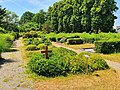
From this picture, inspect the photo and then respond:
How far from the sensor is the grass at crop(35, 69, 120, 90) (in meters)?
10.0

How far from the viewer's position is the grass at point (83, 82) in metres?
10.0

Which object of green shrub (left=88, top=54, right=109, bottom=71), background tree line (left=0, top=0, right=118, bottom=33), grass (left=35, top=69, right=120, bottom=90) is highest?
background tree line (left=0, top=0, right=118, bottom=33)

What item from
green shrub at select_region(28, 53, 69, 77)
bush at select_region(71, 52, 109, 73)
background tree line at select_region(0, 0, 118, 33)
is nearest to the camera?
green shrub at select_region(28, 53, 69, 77)

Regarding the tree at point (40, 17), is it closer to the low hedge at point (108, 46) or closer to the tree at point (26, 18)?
the tree at point (26, 18)

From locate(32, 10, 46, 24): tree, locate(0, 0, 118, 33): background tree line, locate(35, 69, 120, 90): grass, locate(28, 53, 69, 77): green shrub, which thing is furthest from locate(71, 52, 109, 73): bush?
locate(32, 10, 46, 24): tree

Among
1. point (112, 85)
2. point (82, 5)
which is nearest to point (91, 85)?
point (112, 85)

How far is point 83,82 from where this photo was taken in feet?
35.8

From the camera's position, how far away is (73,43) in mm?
37094

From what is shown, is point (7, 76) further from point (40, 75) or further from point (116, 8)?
point (116, 8)

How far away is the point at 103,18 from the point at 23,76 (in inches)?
1604

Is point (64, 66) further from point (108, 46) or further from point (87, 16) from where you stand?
point (87, 16)

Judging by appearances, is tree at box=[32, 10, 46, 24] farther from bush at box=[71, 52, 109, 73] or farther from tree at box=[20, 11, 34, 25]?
bush at box=[71, 52, 109, 73]

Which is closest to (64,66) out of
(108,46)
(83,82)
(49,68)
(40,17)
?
(49,68)

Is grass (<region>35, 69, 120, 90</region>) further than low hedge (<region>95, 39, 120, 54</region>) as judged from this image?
No
